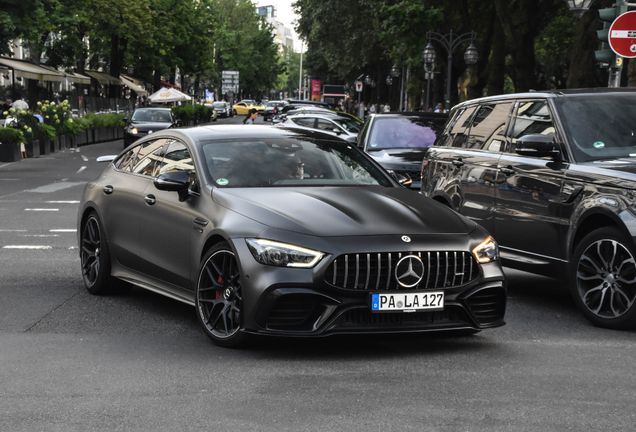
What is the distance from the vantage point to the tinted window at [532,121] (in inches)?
320

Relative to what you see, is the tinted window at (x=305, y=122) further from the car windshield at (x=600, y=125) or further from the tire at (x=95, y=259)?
the car windshield at (x=600, y=125)

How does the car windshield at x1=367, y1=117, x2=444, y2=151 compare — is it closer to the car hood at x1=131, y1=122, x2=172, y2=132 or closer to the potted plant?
the potted plant

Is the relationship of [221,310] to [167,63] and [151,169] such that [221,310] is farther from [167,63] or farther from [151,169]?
[167,63]

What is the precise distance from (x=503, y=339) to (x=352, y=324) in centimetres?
133

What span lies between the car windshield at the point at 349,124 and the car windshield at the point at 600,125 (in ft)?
60.6

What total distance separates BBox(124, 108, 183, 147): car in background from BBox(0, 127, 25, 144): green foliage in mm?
5690

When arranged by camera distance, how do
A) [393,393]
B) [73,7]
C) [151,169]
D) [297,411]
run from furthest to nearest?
[73,7] → [151,169] → [393,393] → [297,411]

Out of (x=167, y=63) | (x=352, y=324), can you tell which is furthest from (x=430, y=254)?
(x=167, y=63)

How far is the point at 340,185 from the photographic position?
708 cm

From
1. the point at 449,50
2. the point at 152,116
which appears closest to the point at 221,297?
A: the point at 449,50

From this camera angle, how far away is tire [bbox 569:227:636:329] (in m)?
6.94

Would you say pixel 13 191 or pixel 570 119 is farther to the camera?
pixel 13 191

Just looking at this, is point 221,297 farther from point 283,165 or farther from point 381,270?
point 283,165

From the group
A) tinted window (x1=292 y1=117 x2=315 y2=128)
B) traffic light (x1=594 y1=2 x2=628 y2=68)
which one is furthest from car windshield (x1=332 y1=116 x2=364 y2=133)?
traffic light (x1=594 y1=2 x2=628 y2=68)
